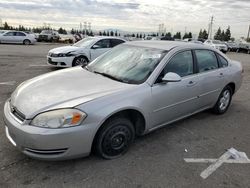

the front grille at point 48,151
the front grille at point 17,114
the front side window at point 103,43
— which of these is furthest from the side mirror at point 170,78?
the front side window at point 103,43

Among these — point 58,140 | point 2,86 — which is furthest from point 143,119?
point 2,86

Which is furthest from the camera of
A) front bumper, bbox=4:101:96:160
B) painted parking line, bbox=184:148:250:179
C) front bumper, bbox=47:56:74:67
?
front bumper, bbox=47:56:74:67

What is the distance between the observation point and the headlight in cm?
264

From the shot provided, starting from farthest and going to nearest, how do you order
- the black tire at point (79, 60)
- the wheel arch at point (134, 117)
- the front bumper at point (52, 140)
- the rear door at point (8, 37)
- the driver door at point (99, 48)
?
1. the rear door at point (8, 37)
2. the driver door at point (99, 48)
3. the black tire at point (79, 60)
4. the wheel arch at point (134, 117)
5. the front bumper at point (52, 140)

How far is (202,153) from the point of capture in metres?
3.50

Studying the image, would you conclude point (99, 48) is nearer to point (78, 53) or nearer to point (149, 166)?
point (78, 53)

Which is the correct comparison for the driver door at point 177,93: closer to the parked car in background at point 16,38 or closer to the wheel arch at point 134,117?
the wheel arch at point 134,117

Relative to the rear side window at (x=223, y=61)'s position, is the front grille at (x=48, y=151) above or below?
→ below

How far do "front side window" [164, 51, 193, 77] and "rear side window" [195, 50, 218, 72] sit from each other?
25cm

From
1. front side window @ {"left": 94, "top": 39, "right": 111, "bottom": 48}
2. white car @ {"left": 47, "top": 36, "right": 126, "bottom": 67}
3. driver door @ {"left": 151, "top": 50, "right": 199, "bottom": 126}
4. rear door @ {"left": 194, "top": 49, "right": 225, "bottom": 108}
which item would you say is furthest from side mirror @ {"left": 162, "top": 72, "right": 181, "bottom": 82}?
front side window @ {"left": 94, "top": 39, "right": 111, "bottom": 48}

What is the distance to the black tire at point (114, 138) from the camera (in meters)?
2.98

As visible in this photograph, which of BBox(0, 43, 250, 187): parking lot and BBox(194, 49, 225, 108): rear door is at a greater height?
BBox(194, 49, 225, 108): rear door

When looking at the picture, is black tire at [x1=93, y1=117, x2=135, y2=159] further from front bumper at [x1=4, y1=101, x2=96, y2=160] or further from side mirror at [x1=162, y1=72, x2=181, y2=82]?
side mirror at [x1=162, y1=72, x2=181, y2=82]

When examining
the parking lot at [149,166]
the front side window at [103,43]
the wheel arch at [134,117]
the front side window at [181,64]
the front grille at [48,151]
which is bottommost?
the parking lot at [149,166]
